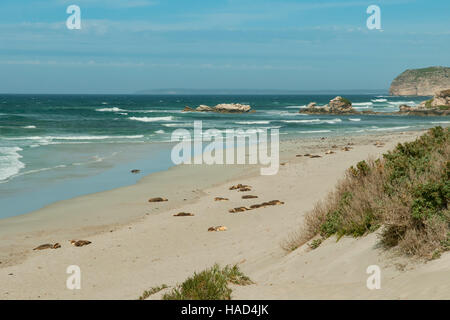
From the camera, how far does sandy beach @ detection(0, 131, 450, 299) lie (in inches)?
247

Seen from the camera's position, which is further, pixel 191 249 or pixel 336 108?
pixel 336 108

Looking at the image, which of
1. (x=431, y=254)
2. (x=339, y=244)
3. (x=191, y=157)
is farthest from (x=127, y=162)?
(x=431, y=254)

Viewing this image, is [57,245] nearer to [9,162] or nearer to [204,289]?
[204,289]

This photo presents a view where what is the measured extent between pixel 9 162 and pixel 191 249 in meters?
16.7

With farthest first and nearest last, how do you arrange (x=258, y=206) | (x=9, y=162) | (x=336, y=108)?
(x=336, y=108) < (x=9, y=162) < (x=258, y=206)

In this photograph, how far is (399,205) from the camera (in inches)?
274

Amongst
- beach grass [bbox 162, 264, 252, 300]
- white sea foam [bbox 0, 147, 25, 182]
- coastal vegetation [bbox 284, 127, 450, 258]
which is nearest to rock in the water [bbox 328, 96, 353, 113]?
white sea foam [bbox 0, 147, 25, 182]

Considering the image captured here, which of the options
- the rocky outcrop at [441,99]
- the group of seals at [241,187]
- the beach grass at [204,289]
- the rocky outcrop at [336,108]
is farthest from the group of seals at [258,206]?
the rocky outcrop at [441,99]

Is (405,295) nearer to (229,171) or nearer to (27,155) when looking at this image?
(229,171)

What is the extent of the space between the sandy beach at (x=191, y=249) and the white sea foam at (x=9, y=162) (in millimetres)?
5835

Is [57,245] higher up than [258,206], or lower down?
lower down

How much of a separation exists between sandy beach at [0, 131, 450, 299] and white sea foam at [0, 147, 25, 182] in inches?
230

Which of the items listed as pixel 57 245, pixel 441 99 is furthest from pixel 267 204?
pixel 441 99

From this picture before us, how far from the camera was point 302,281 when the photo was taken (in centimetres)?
682
